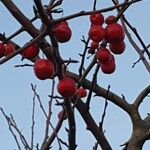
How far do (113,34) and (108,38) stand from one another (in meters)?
0.05

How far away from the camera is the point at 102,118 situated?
2.81m

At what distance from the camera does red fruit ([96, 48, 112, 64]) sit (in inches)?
88.7

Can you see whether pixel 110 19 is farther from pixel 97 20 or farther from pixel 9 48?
pixel 9 48

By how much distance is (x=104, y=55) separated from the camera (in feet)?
7.41

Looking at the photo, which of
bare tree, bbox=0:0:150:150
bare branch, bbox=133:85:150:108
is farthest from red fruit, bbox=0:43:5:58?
bare branch, bbox=133:85:150:108

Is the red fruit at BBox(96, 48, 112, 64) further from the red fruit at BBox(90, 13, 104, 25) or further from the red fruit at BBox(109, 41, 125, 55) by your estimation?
the red fruit at BBox(90, 13, 104, 25)

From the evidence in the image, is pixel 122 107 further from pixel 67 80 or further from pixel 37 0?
pixel 37 0

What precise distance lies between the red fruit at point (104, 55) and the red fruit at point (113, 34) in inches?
3.2

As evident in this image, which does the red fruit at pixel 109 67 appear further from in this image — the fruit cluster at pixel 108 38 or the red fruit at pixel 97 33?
the red fruit at pixel 97 33

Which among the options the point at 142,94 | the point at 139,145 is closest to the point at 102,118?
the point at 139,145

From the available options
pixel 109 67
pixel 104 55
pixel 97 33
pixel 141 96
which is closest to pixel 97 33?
pixel 97 33

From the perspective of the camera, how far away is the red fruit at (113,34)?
6.98 feet

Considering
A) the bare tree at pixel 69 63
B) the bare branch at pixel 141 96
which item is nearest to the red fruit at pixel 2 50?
the bare tree at pixel 69 63

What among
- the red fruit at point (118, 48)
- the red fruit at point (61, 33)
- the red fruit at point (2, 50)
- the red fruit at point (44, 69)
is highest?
the red fruit at point (118, 48)
